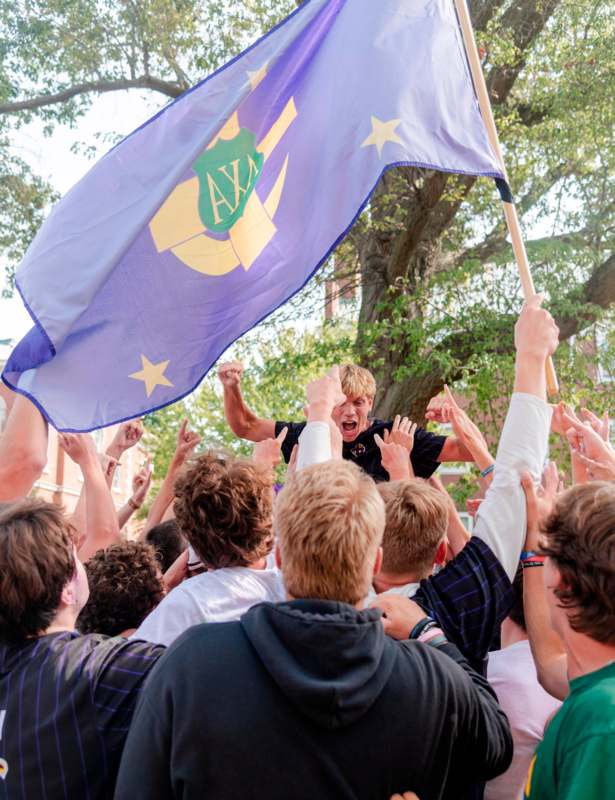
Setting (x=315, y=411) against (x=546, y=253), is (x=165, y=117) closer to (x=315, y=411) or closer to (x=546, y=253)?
(x=315, y=411)

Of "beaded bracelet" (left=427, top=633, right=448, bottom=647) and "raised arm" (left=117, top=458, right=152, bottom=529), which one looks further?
"raised arm" (left=117, top=458, right=152, bottom=529)

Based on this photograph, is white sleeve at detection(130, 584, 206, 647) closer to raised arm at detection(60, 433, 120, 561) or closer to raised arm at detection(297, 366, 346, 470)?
raised arm at detection(297, 366, 346, 470)

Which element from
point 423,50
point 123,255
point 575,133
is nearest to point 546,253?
point 575,133

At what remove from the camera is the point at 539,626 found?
9.16 feet

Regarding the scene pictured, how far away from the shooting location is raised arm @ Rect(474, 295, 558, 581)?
110 inches

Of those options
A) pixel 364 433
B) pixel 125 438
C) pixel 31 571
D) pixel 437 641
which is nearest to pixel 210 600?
pixel 31 571

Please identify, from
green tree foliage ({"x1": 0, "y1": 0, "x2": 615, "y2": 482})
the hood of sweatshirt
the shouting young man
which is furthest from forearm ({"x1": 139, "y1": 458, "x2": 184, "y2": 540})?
green tree foliage ({"x1": 0, "y1": 0, "x2": 615, "y2": 482})

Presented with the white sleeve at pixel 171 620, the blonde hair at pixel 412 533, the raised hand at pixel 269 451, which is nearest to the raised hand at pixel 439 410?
the raised hand at pixel 269 451

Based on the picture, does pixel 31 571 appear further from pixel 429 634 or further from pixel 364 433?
pixel 364 433

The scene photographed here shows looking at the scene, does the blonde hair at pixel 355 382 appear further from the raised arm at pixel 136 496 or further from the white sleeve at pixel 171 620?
the white sleeve at pixel 171 620

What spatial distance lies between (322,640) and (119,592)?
5.28 ft

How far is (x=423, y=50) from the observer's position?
15.0ft

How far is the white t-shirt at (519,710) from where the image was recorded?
282 cm

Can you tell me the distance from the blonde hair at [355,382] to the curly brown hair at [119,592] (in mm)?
2262
